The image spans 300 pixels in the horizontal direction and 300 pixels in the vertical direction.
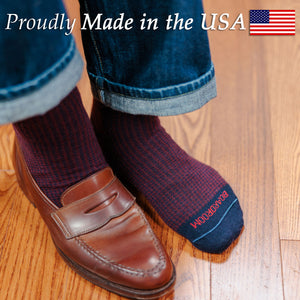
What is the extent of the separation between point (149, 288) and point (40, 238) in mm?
240

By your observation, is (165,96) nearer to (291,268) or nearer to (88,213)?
(88,213)

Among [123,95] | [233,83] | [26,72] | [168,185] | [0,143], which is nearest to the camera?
[26,72]

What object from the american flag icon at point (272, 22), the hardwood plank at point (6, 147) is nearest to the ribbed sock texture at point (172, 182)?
the hardwood plank at point (6, 147)

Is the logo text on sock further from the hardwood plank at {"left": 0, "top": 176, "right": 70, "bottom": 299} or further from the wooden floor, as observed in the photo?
the hardwood plank at {"left": 0, "top": 176, "right": 70, "bottom": 299}

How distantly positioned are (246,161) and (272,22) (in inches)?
21.8

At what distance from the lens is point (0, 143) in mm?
938

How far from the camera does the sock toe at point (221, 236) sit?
27.8 inches

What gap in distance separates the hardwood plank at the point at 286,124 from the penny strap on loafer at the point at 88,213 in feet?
1.04

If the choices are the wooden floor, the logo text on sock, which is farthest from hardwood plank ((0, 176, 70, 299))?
the logo text on sock

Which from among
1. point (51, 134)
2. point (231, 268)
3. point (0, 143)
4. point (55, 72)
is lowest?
point (231, 268)

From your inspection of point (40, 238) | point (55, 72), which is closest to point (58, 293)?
point (40, 238)

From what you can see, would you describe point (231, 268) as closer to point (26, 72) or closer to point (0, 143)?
point (26, 72)

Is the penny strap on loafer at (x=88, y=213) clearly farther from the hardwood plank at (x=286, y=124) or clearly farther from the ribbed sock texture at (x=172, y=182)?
the hardwood plank at (x=286, y=124)

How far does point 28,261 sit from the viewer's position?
2.36 feet
